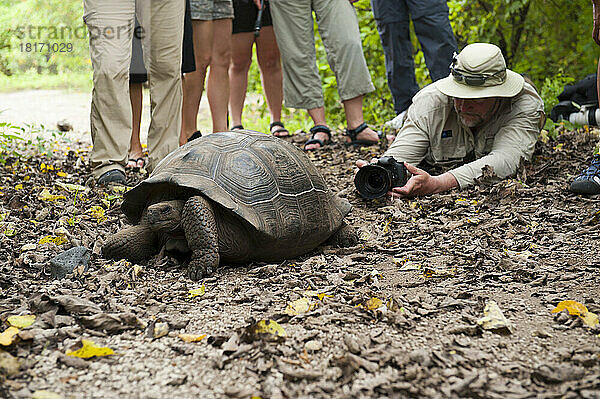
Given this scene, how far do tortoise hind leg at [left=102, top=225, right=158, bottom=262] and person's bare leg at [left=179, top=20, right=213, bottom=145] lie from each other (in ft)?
8.57

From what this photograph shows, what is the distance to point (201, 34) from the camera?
552 cm

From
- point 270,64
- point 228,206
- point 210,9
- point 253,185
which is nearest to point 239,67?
point 270,64

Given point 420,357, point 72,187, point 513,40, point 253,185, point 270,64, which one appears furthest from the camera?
point 513,40

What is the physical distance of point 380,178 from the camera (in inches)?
171

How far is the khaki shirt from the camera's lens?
15.0ft

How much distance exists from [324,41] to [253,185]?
11.2 ft

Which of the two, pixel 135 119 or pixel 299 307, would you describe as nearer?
pixel 299 307

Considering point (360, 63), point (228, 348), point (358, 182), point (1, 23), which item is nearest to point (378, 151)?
point (360, 63)

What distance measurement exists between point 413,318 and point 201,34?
3.84m

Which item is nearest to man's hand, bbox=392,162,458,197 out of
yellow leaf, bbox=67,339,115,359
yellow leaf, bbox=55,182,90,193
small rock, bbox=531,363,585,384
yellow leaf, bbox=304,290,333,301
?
yellow leaf, bbox=304,290,333,301

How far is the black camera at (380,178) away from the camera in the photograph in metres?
4.28

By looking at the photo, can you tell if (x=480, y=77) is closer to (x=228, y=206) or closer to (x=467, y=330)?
(x=228, y=206)

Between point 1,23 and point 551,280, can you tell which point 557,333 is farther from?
point 1,23

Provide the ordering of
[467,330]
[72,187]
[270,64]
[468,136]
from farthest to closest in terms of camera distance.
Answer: [270,64] < [468,136] < [72,187] < [467,330]
